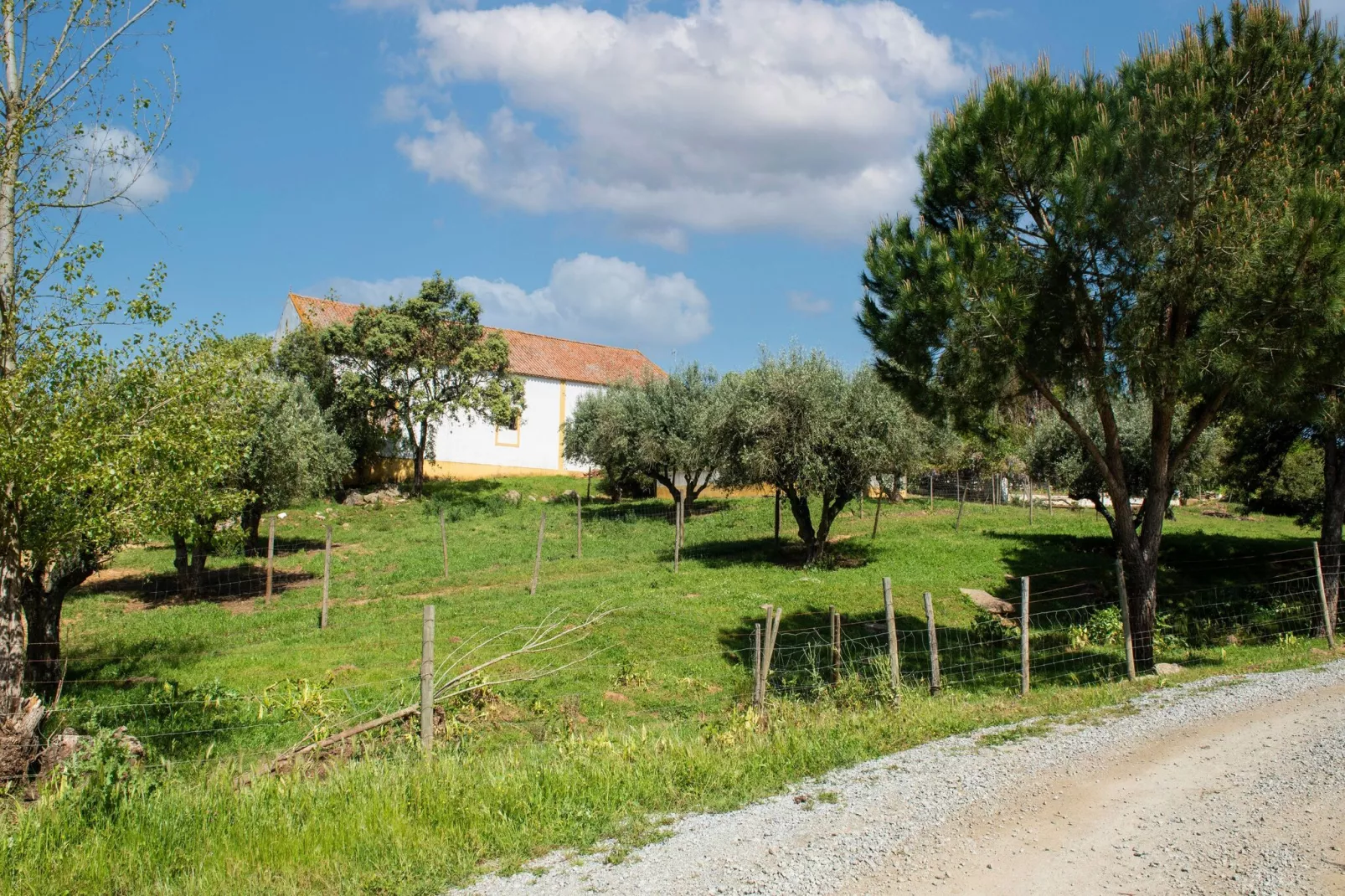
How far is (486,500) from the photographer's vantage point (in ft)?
119

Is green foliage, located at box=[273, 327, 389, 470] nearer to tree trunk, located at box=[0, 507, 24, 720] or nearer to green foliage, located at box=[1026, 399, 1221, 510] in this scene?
green foliage, located at box=[1026, 399, 1221, 510]

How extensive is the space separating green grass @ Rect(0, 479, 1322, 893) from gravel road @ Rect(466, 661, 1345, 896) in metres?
0.53

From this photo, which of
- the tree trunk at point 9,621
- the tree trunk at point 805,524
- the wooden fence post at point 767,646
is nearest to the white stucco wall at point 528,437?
the tree trunk at point 805,524

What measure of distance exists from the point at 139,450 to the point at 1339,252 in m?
12.6

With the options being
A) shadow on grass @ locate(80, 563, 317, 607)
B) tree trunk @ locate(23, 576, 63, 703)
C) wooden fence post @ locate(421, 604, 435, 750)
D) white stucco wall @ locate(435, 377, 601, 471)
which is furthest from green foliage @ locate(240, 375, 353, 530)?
white stucco wall @ locate(435, 377, 601, 471)

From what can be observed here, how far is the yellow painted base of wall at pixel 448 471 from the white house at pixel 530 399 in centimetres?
5

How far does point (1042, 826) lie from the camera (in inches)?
215

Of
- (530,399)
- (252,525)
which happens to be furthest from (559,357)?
(252,525)

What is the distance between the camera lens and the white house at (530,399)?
43531 mm

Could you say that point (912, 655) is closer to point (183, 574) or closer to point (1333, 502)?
point (1333, 502)

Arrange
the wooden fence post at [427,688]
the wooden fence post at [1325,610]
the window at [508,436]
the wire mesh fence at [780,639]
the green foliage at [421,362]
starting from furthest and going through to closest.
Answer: the window at [508,436]
the green foliage at [421,362]
the wooden fence post at [1325,610]
the wire mesh fence at [780,639]
the wooden fence post at [427,688]

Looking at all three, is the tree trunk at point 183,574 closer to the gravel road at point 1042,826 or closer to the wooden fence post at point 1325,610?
the gravel road at point 1042,826

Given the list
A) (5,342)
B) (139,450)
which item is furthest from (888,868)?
(5,342)

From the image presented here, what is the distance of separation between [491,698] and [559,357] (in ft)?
141
